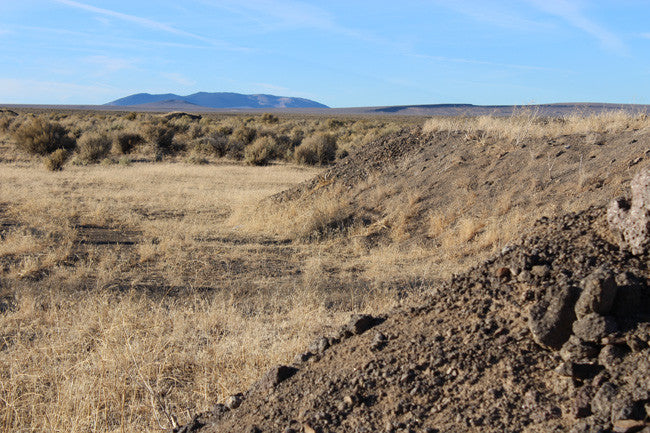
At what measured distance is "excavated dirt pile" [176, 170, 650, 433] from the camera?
2326 mm

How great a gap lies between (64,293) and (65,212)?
18.1ft

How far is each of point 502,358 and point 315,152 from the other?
856 inches

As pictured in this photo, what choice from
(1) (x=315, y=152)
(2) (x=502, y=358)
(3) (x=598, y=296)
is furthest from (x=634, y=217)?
(1) (x=315, y=152)

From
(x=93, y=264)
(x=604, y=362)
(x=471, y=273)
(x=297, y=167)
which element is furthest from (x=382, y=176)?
(x=297, y=167)

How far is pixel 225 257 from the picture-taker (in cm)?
856

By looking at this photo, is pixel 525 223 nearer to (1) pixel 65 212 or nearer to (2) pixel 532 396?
(2) pixel 532 396

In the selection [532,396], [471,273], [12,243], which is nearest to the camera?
[532,396]

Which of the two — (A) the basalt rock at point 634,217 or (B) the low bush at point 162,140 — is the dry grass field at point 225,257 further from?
(B) the low bush at point 162,140

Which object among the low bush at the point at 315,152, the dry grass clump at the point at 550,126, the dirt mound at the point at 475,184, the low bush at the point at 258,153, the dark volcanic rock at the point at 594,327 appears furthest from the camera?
the low bush at the point at 315,152

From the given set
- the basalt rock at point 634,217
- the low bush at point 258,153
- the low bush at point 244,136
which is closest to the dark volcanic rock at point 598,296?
the basalt rock at point 634,217

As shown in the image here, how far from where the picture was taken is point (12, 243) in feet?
28.1

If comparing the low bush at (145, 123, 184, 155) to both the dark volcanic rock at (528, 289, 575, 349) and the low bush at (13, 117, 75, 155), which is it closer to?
the low bush at (13, 117, 75, 155)

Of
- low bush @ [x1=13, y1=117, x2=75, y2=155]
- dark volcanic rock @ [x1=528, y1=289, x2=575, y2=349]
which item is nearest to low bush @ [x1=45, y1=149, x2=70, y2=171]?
low bush @ [x1=13, y1=117, x2=75, y2=155]

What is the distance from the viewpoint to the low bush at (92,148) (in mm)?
22531
